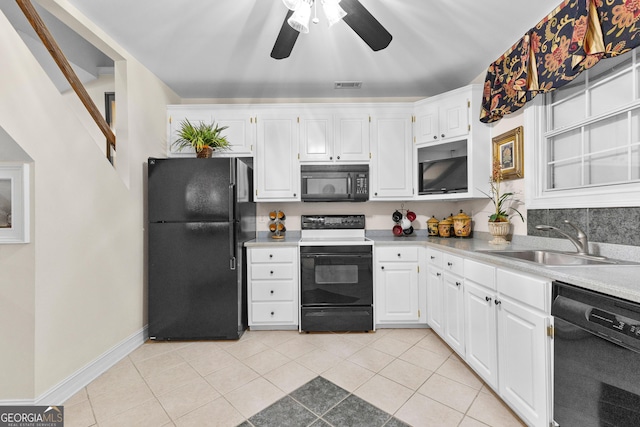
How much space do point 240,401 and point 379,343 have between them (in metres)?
1.27

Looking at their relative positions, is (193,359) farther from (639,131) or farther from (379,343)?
(639,131)

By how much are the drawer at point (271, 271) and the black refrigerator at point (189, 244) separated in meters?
0.30

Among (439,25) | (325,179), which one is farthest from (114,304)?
(439,25)

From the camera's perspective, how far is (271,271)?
263 cm

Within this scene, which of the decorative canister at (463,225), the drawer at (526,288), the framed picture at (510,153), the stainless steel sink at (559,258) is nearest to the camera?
the drawer at (526,288)

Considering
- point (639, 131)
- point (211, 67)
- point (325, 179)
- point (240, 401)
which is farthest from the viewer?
point (325, 179)

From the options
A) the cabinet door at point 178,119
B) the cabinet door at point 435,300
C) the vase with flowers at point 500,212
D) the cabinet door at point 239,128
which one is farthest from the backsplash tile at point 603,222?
the cabinet door at point 178,119

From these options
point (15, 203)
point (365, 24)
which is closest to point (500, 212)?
point (365, 24)

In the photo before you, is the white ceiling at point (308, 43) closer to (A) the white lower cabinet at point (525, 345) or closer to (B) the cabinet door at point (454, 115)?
(B) the cabinet door at point (454, 115)

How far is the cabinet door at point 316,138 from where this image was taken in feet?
9.56

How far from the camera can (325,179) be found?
114 inches

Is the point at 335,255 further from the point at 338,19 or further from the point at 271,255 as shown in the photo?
the point at 338,19

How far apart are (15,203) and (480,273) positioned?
287 cm

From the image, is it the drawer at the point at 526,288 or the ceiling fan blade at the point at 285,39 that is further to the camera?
the ceiling fan blade at the point at 285,39
